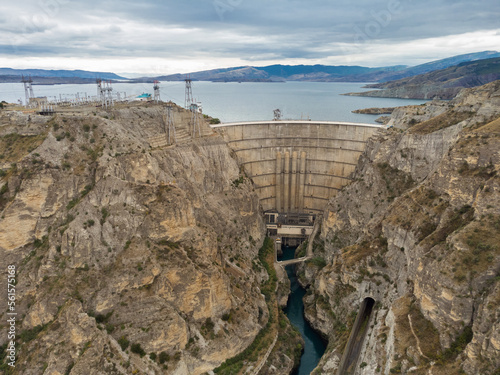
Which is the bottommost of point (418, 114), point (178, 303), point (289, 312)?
point (289, 312)

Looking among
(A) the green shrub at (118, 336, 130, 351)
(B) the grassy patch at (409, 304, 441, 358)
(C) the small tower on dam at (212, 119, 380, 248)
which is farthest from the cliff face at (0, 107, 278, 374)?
(C) the small tower on dam at (212, 119, 380, 248)

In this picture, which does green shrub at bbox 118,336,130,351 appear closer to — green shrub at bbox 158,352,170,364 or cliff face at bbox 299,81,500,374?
green shrub at bbox 158,352,170,364

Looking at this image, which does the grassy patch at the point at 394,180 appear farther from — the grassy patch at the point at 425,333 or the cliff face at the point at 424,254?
the grassy patch at the point at 425,333

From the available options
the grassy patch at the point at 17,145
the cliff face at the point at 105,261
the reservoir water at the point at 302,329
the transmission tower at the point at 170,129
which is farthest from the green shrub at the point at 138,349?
the transmission tower at the point at 170,129

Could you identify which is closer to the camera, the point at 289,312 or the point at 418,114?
the point at 289,312

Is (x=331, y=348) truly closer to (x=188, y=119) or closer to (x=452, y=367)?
(x=452, y=367)

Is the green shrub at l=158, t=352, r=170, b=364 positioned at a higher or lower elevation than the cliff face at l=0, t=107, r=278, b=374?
lower

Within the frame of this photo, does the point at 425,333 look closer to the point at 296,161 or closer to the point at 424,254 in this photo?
the point at 424,254

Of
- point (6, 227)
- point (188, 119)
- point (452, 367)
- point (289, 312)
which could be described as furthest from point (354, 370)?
point (188, 119)
